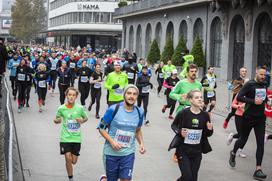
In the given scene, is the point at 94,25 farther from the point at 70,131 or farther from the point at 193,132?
the point at 193,132

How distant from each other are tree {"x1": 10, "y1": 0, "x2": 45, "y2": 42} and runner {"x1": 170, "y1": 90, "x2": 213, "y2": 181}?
113766mm

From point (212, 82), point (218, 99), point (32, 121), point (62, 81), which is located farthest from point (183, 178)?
point (218, 99)

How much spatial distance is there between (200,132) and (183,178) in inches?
26.5

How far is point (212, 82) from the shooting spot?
17.2 m

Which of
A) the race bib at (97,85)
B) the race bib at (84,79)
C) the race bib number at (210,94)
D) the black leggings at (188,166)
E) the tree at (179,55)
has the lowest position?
the black leggings at (188,166)

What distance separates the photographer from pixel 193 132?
7395 mm

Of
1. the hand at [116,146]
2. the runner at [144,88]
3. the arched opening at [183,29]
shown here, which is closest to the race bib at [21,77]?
the runner at [144,88]

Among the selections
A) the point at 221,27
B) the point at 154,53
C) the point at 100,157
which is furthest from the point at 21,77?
the point at 154,53

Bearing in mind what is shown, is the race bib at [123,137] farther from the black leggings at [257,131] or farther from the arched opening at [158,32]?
the arched opening at [158,32]

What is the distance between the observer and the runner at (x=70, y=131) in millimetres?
8445

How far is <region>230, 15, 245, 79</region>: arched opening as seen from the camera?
31.9 m

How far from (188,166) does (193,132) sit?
46cm

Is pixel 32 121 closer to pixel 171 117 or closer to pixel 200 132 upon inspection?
pixel 171 117

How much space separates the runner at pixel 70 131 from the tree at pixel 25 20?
11217 cm
